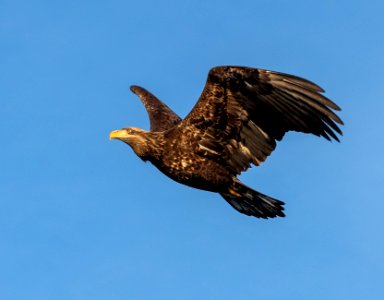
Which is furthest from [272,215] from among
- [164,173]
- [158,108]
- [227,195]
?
[158,108]

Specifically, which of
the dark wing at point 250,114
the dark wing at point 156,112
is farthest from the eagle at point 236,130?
the dark wing at point 156,112

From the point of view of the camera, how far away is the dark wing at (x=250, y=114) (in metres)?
16.9

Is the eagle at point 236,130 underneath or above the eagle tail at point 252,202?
above

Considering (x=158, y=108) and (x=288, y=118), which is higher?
(x=158, y=108)

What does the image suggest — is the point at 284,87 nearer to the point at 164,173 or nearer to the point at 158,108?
the point at 164,173

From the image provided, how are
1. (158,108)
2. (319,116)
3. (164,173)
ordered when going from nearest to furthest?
(319,116) < (164,173) < (158,108)

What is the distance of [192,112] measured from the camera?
→ 57.6 feet

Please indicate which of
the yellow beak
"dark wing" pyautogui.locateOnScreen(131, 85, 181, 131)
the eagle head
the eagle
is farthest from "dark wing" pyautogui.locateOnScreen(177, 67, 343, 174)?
"dark wing" pyautogui.locateOnScreen(131, 85, 181, 131)

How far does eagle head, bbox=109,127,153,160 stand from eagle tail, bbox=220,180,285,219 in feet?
4.90

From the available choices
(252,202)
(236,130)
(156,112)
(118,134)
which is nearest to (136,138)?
(118,134)

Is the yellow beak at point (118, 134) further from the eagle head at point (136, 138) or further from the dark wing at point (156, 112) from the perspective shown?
the dark wing at point (156, 112)

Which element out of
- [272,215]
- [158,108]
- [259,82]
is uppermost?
[158,108]

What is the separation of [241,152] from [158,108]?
4.07 m

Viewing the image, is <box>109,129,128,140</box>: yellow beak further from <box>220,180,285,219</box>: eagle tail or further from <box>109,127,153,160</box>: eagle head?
<box>220,180,285,219</box>: eagle tail
